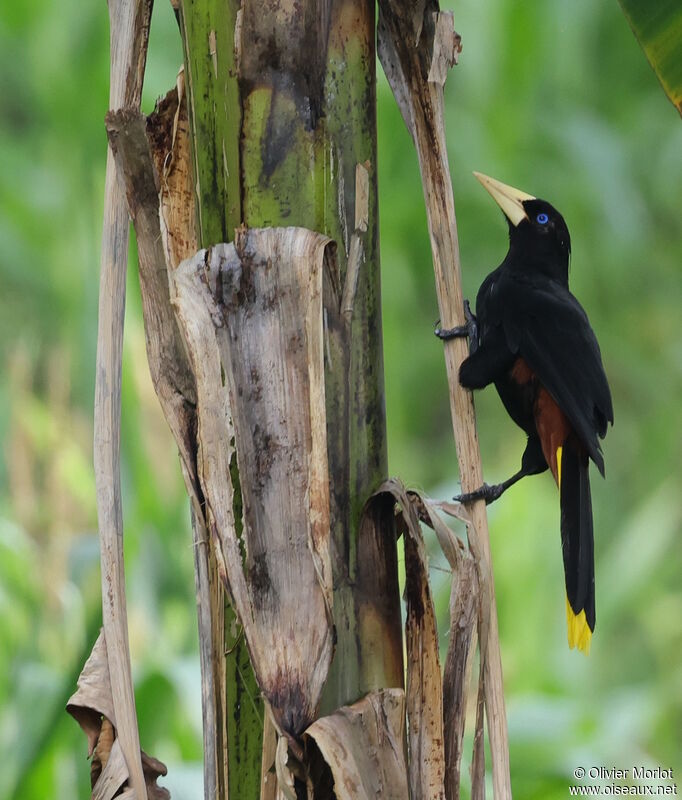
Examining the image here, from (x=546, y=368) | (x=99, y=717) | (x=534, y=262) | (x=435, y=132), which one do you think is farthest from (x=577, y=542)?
(x=99, y=717)

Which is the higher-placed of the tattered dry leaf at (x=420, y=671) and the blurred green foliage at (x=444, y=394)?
the blurred green foliage at (x=444, y=394)

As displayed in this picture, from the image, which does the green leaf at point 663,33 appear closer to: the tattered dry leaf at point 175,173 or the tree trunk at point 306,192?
the tree trunk at point 306,192

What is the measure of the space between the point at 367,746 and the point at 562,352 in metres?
1.04

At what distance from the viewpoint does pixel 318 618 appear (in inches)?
35.9

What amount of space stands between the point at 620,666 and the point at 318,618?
105 inches

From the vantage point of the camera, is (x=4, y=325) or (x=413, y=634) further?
(x=4, y=325)

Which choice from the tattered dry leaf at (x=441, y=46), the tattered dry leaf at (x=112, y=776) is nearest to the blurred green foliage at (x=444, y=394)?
the tattered dry leaf at (x=112, y=776)

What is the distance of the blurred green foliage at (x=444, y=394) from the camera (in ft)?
7.09

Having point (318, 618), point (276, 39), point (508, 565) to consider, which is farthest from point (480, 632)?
point (508, 565)

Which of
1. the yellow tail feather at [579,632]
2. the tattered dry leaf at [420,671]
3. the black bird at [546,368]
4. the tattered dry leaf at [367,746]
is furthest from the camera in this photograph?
the black bird at [546,368]

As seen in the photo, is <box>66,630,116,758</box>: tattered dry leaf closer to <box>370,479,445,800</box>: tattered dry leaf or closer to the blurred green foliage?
<box>370,479,445,800</box>: tattered dry leaf

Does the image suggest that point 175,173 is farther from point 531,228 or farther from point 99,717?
point 531,228

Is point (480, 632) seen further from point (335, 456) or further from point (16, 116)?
point (16, 116)

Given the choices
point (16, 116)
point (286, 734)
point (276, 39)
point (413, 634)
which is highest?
point (16, 116)
